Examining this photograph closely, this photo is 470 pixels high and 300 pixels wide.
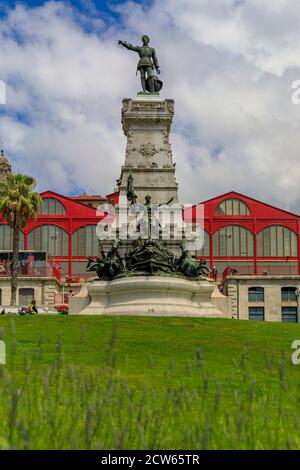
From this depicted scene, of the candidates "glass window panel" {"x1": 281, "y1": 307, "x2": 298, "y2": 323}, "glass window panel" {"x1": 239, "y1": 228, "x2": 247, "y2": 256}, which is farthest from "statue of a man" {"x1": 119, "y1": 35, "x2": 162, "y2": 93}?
"glass window panel" {"x1": 239, "y1": 228, "x2": 247, "y2": 256}

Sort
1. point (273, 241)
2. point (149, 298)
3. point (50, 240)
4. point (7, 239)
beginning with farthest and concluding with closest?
point (273, 241), point (50, 240), point (7, 239), point (149, 298)

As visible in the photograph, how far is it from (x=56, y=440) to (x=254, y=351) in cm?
1513

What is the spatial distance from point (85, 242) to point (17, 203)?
3059cm

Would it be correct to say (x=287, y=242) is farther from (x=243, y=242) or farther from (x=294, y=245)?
(x=243, y=242)

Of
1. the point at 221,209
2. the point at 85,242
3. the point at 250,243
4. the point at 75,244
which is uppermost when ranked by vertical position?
the point at 221,209

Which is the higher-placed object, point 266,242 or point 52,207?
point 52,207

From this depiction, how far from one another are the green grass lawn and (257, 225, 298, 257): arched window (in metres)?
54.8

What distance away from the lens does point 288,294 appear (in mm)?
72750

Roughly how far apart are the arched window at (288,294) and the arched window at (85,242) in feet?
76.3

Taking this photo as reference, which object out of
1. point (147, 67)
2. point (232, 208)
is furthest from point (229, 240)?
point (147, 67)

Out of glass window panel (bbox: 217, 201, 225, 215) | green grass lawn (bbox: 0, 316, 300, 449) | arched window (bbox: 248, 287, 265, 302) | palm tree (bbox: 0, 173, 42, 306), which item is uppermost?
glass window panel (bbox: 217, 201, 225, 215)

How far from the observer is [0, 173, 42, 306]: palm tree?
56562 mm

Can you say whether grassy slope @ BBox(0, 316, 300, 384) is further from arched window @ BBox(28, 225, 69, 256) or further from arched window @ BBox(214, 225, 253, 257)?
arched window @ BBox(214, 225, 253, 257)
